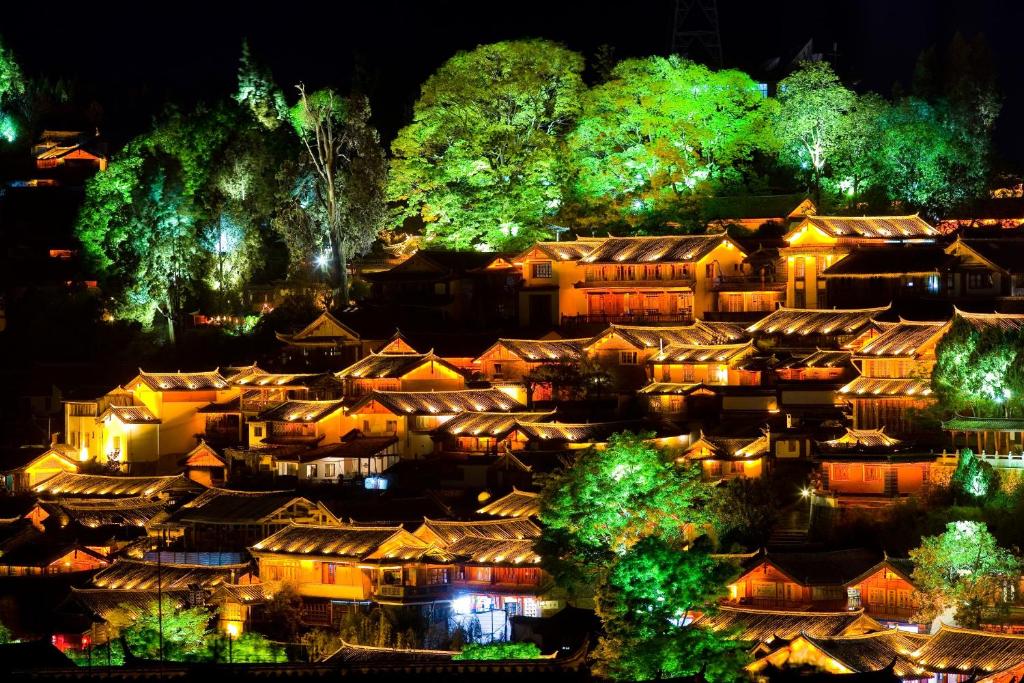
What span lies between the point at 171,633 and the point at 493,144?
21082 millimetres

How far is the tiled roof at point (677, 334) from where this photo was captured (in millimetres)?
42844

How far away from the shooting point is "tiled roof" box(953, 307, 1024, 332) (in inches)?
1425

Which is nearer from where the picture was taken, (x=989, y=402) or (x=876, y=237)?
(x=989, y=402)

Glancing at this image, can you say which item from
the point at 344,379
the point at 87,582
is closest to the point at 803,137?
the point at 344,379

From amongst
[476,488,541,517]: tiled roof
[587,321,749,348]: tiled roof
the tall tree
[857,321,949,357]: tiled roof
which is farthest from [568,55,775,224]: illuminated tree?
[476,488,541,517]: tiled roof

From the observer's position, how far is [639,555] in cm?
2820

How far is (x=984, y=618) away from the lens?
98.9 ft

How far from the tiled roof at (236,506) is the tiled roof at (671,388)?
28.6 feet

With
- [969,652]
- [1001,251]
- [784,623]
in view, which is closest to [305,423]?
[784,623]

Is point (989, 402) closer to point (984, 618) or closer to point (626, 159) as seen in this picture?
point (984, 618)

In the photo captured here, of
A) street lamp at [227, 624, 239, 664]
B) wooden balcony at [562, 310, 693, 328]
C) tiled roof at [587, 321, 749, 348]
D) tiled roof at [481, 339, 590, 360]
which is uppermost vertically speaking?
wooden balcony at [562, 310, 693, 328]

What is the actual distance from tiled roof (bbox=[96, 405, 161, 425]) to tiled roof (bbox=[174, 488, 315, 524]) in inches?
238

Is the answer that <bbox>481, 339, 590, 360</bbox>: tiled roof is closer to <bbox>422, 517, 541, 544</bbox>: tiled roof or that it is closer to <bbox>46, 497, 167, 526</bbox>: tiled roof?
<bbox>422, 517, 541, 544</bbox>: tiled roof

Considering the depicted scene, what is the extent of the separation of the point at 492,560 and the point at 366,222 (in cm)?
1777
